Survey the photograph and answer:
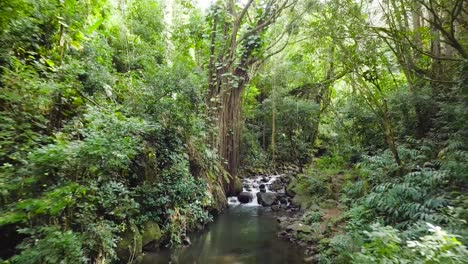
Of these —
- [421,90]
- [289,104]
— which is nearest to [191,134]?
[421,90]

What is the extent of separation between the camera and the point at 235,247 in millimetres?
6305

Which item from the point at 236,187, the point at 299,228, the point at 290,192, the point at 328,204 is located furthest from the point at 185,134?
the point at 290,192

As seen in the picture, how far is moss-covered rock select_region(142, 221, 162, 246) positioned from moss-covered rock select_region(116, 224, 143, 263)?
0.27 meters

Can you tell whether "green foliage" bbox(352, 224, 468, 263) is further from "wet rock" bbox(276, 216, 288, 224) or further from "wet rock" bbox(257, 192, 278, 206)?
"wet rock" bbox(257, 192, 278, 206)

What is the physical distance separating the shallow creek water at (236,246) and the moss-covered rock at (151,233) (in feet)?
0.90

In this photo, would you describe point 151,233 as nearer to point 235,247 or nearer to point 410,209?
point 235,247

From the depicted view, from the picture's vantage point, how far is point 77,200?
3537 mm

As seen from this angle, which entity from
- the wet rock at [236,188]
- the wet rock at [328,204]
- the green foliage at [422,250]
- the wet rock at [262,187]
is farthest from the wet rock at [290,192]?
the green foliage at [422,250]

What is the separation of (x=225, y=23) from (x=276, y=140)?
25.0 ft

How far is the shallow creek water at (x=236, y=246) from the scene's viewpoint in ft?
18.2

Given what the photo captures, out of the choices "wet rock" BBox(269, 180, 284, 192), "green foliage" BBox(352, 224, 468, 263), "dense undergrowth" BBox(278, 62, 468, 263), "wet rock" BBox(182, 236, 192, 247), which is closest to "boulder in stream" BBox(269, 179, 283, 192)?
"wet rock" BBox(269, 180, 284, 192)

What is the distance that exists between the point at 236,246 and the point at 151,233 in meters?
2.07

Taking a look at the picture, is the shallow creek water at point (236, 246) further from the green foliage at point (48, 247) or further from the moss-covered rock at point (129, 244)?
the green foliage at point (48, 247)

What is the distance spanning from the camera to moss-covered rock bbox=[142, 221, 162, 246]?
5.23 meters
